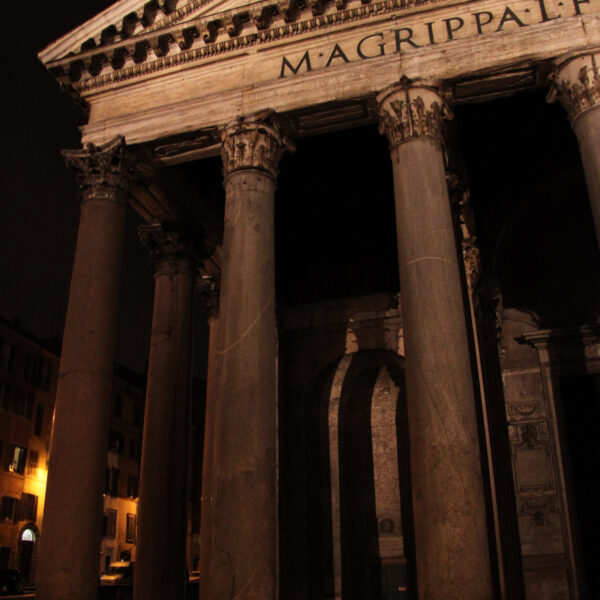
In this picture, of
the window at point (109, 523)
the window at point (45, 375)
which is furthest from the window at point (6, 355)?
the window at point (109, 523)

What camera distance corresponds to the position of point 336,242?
57.9 ft

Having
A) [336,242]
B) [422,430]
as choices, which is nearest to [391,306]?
[336,242]

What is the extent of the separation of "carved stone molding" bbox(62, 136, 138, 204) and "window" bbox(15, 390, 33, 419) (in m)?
25.6

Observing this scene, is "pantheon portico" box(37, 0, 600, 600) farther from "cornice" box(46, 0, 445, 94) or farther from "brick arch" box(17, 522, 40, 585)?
"brick arch" box(17, 522, 40, 585)

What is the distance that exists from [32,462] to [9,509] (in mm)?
3089

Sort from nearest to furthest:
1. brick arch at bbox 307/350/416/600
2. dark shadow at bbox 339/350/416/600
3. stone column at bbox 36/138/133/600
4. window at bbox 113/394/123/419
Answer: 1. stone column at bbox 36/138/133/600
2. dark shadow at bbox 339/350/416/600
3. brick arch at bbox 307/350/416/600
4. window at bbox 113/394/123/419

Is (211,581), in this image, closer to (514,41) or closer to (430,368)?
(430,368)

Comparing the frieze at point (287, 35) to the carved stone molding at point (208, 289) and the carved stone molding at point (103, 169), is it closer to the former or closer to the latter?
the carved stone molding at point (103, 169)

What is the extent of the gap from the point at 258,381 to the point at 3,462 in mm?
27427

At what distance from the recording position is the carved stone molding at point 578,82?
1016 cm

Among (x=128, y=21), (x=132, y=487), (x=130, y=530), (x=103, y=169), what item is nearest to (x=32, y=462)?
(x=132, y=487)

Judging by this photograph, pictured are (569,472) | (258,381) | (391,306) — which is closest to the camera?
(258,381)

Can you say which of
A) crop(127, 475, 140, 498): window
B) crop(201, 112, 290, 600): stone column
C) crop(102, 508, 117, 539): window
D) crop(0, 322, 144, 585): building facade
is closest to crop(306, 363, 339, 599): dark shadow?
crop(201, 112, 290, 600): stone column

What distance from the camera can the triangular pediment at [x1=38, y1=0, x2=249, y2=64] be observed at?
12.6 meters
